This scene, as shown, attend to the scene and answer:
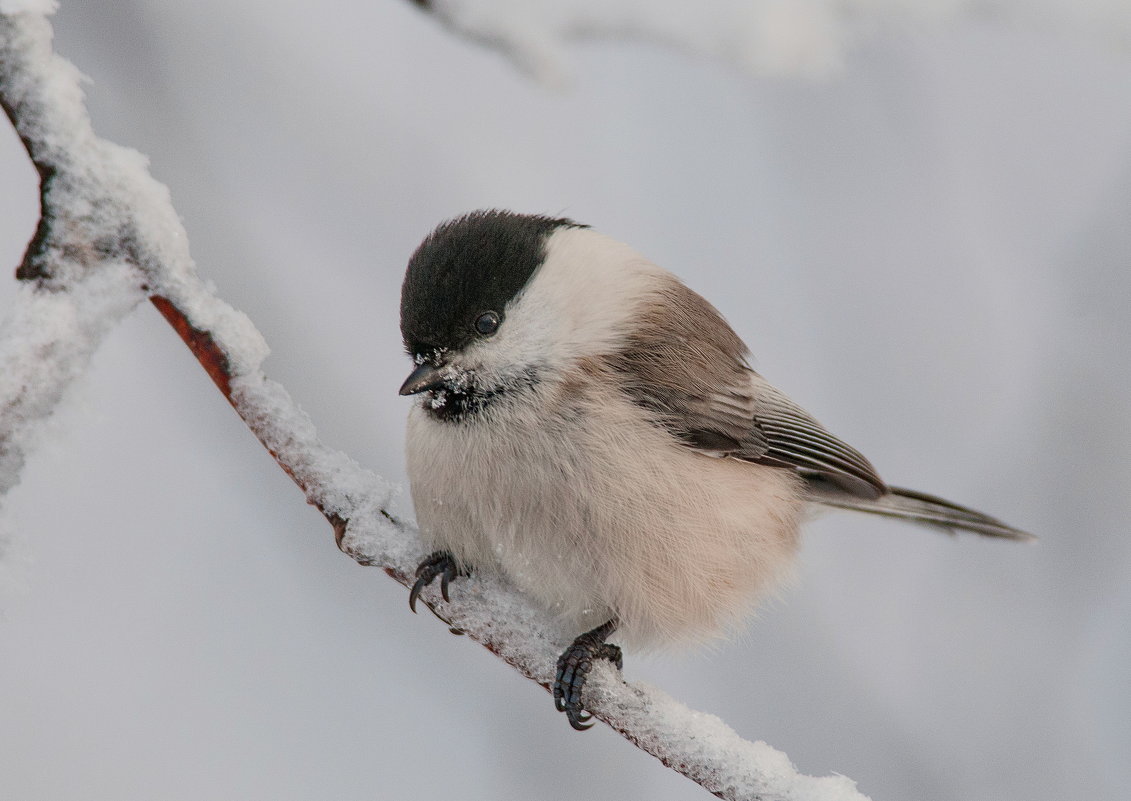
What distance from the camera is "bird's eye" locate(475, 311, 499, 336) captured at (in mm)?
1131

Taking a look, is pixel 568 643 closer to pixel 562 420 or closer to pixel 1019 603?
pixel 562 420

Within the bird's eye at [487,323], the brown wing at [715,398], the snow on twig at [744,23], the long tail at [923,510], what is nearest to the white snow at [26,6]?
the snow on twig at [744,23]

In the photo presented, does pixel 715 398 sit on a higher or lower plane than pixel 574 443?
higher

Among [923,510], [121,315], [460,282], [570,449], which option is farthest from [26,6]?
[923,510]

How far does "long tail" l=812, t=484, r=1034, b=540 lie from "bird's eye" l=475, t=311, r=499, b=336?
0.60 m

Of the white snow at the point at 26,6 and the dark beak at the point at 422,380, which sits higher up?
the dark beak at the point at 422,380

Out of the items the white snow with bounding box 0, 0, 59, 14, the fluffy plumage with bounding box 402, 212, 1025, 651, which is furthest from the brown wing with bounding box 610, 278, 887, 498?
the white snow with bounding box 0, 0, 59, 14

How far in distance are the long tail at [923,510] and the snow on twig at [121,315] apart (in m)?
0.62

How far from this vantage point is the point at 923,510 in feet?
4.85

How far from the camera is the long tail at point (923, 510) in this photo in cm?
144

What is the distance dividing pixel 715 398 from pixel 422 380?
43 cm

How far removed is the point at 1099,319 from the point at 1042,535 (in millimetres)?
423

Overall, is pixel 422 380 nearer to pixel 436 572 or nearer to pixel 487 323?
pixel 487 323

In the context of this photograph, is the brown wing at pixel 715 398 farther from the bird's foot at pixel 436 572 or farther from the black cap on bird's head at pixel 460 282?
the bird's foot at pixel 436 572
